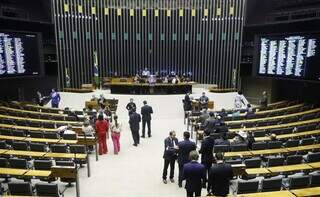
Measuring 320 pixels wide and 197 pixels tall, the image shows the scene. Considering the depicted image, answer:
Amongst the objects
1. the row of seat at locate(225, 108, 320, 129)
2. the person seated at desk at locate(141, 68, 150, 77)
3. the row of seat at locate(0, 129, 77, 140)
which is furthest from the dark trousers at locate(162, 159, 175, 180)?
the person seated at desk at locate(141, 68, 150, 77)

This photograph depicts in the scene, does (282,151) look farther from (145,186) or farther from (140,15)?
(140,15)

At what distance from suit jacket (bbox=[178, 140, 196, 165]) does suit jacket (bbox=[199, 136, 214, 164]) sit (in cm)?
24

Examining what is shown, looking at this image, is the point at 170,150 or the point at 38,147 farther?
the point at 38,147

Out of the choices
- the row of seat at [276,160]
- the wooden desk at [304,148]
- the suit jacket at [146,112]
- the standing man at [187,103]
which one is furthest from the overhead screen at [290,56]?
the suit jacket at [146,112]

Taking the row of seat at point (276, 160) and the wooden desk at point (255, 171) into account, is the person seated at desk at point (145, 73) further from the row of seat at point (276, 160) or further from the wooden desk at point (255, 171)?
the wooden desk at point (255, 171)

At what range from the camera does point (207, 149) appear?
24.0 feet

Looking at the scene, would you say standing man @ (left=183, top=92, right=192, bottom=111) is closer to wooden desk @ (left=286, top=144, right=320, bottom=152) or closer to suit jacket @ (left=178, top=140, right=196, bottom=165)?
wooden desk @ (left=286, top=144, right=320, bottom=152)

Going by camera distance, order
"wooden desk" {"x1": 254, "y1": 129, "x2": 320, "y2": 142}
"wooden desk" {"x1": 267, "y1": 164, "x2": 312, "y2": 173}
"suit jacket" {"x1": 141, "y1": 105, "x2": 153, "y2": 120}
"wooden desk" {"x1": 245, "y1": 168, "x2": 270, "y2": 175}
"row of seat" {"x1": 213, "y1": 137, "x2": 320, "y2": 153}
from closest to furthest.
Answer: "wooden desk" {"x1": 245, "y1": 168, "x2": 270, "y2": 175}, "wooden desk" {"x1": 267, "y1": 164, "x2": 312, "y2": 173}, "row of seat" {"x1": 213, "y1": 137, "x2": 320, "y2": 153}, "wooden desk" {"x1": 254, "y1": 129, "x2": 320, "y2": 142}, "suit jacket" {"x1": 141, "y1": 105, "x2": 153, "y2": 120}

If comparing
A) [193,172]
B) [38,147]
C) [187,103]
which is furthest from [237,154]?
[187,103]

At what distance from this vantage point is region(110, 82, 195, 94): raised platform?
18.6 meters

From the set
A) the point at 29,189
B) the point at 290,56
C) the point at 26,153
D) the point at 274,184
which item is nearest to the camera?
the point at 29,189

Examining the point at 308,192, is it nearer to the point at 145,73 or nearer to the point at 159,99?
the point at 159,99

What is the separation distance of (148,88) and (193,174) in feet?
42.7

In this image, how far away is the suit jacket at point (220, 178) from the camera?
552 cm
